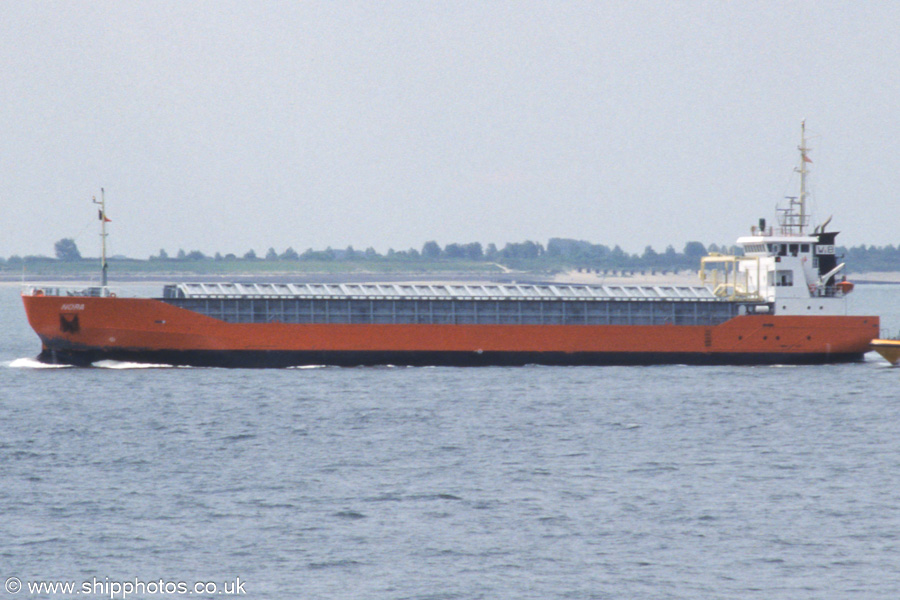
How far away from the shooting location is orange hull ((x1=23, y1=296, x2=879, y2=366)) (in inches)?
1945

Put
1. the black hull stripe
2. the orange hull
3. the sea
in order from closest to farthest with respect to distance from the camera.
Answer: the sea, the orange hull, the black hull stripe

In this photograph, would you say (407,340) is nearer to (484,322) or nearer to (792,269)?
(484,322)

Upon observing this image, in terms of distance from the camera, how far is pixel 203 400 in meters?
43.1

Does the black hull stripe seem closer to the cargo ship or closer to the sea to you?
the cargo ship

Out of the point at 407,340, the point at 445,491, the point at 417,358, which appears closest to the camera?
the point at 445,491

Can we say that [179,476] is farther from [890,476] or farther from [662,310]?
[662,310]

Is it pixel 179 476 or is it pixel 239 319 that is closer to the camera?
pixel 179 476

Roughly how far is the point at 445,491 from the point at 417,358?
81.1ft

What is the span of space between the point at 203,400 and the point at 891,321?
7806cm

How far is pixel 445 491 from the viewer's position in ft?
94.7

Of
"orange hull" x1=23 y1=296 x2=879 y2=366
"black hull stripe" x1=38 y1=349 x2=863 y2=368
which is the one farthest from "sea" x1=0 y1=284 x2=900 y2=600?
"orange hull" x1=23 y1=296 x2=879 y2=366

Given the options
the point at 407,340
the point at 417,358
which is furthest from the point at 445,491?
the point at 417,358

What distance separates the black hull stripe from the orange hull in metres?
0.05

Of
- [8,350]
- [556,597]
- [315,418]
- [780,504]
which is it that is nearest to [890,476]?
[780,504]
